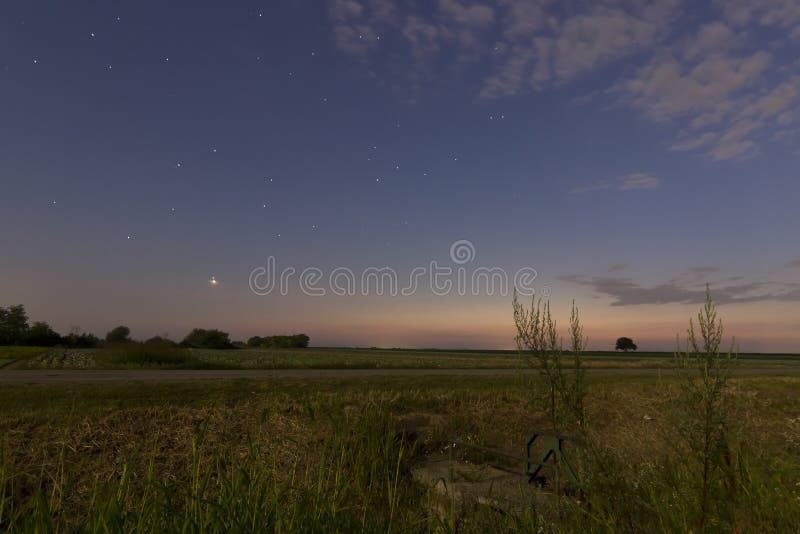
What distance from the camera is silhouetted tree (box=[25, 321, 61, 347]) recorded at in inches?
2344

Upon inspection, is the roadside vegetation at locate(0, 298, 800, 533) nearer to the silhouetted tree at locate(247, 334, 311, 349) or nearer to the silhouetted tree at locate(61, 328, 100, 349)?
the silhouetted tree at locate(61, 328, 100, 349)

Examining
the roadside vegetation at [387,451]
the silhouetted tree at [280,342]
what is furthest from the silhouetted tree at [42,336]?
the roadside vegetation at [387,451]

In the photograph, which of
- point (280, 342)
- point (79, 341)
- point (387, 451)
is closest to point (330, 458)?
point (387, 451)

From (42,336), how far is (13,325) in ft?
24.7

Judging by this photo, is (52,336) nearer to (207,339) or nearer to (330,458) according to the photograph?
(207,339)

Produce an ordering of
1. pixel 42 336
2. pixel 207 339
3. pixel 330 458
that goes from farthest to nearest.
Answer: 1. pixel 207 339
2. pixel 42 336
3. pixel 330 458

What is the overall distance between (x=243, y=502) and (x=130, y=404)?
34.6ft

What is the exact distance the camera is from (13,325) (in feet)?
210

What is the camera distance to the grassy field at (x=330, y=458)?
334 cm

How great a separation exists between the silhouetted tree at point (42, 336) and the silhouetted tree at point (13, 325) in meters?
1.07

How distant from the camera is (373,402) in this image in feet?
41.7

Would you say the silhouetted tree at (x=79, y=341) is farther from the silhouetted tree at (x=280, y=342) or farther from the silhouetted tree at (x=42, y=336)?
the silhouetted tree at (x=280, y=342)

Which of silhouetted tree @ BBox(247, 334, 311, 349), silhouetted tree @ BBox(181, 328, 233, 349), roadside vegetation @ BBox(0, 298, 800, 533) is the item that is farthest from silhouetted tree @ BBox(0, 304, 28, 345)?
roadside vegetation @ BBox(0, 298, 800, 533)

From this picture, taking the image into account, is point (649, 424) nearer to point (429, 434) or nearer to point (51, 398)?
point (429, 434)
